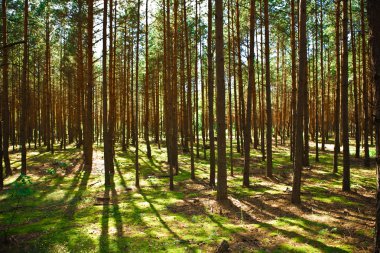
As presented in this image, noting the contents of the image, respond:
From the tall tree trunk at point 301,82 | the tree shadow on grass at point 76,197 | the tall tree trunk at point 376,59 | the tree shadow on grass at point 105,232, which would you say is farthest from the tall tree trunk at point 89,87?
the tall tree trunk at point 376,59

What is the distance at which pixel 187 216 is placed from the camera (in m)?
9.47

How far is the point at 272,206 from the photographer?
33.2 feet

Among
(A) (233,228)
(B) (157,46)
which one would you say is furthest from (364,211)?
(B) (157,46)

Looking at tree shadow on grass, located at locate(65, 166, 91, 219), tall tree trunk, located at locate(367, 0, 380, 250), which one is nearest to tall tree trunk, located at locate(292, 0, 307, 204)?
tall tree trunk, located at locate(367, 0, 380, 250)

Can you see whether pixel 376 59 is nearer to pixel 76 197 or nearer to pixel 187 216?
pixel 187 216

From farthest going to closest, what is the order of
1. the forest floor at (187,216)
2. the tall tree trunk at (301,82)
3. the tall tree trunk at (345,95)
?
1. the tall tree trunk at (345,95)
2. the tall tree trunk at (301,82)
3. the forest floor at (187,216)

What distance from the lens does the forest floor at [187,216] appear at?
7.00 metres

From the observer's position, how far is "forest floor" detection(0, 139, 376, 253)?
700 centimetres

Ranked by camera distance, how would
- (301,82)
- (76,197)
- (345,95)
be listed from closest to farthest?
(301,82), (345,95), (76,197)

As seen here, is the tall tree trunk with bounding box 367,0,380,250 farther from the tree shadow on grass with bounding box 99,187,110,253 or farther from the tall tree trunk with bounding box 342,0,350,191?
the tall tree trunk with bounding box 342,0,350,191

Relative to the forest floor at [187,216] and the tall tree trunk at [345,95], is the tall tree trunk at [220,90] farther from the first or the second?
the tall tree trunk at [345,95]

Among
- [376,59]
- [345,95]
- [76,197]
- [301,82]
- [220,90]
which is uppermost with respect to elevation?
[301,82]

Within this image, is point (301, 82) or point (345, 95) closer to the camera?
point (301, 82)

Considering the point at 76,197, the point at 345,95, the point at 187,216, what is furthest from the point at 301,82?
the point at 76,197
